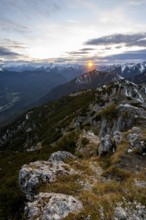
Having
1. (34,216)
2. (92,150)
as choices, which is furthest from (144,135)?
(34,216)

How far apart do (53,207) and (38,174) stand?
8.11 meters

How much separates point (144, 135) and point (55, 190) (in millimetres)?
22102

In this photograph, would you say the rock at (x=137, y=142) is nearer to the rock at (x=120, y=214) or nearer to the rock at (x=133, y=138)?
the rock at (x=133, y=138)

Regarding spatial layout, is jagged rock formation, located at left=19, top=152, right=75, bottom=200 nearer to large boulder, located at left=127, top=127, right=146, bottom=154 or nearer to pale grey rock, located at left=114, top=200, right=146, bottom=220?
pale grey rock, located at left=114, top=200, right=146, bottom=220

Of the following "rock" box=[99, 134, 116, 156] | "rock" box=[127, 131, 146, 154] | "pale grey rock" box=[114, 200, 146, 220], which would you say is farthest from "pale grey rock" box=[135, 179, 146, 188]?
"rock" box=[99, 134, 116, 156]

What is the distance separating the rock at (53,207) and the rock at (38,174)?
13.4ft

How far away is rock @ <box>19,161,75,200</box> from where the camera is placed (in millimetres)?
32906

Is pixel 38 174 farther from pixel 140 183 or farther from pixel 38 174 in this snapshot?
pixel 140 183

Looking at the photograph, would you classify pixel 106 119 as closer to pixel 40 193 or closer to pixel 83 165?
pixel 83 165

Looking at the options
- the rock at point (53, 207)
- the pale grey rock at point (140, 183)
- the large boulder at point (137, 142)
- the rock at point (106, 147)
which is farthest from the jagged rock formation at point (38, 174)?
the large boulder at point (137, 142)

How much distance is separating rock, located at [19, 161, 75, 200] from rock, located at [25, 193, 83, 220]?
407 centimetres

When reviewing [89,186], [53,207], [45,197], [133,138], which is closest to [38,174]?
[45,197]

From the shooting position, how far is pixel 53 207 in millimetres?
26188

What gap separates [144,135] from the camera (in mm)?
46875
